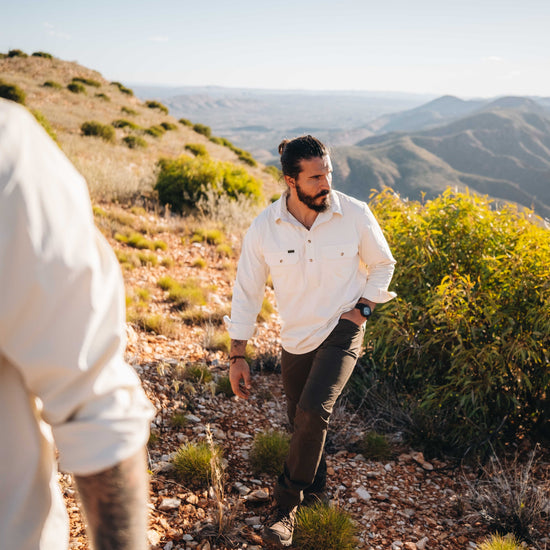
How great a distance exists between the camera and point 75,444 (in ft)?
1.94

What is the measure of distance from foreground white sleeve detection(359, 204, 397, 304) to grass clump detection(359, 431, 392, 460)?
4.51 ft

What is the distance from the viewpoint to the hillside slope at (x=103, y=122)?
10.2 metres

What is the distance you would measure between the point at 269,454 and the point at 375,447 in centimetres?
86

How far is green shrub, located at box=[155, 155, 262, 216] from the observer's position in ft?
31.7

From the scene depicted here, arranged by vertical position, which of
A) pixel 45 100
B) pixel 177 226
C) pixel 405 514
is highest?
pixel 45 100

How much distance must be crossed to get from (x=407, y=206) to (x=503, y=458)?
6.78 feet

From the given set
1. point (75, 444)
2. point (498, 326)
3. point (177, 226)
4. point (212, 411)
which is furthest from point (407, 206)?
point (177, 226)

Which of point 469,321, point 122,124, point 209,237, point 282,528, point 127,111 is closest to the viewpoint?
point 282,528

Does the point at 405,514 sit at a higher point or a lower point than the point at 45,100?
lower

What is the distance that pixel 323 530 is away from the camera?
2.46m

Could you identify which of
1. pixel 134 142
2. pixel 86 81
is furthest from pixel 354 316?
pixel 86 81

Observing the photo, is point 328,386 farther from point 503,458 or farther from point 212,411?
point 503,458

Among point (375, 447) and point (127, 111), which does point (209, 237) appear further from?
point (127, 111)

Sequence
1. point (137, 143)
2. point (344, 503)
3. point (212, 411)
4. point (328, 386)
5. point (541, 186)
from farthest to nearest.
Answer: point (541, 186) → point (137, 143) → point (212, 411) → point (344, 503) → point (328, 386)
